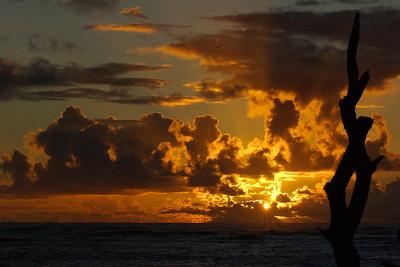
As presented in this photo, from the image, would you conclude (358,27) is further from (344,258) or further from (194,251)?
(194,251)

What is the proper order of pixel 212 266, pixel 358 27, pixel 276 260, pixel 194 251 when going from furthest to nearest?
pixel 194 251, pixel 276 260, pixel 212 266, pixel 358 27

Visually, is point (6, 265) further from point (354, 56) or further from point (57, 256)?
point (354, 56)

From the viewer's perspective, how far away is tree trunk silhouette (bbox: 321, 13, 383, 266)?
8.27 meters

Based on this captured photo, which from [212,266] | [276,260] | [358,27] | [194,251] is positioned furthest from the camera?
[194,251]

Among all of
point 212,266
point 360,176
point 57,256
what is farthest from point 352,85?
point 57,256

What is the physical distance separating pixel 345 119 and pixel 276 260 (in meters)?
54.1

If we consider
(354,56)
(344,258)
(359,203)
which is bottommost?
(344,258)

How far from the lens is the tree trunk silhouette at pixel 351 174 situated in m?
8.27

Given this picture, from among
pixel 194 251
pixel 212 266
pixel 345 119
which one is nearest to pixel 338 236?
pixel 345 119

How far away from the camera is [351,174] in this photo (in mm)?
8336

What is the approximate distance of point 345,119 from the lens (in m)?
8.41

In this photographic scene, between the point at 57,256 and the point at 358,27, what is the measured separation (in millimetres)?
59096

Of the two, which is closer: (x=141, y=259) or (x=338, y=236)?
(x=338, y=236)

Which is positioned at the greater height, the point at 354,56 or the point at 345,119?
the point at 354,56
